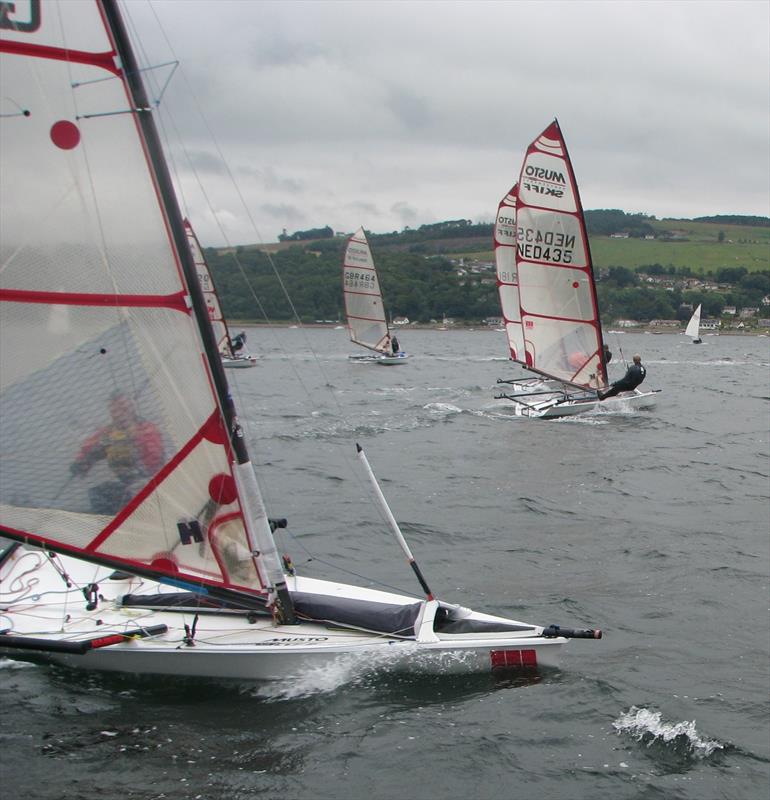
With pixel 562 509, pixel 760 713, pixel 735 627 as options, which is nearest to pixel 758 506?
pixel 562 509

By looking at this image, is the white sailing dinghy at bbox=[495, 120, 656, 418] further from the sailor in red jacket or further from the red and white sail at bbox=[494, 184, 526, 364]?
the sailor in red jacket

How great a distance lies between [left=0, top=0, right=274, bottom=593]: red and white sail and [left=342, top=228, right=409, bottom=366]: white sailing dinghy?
36.9 m

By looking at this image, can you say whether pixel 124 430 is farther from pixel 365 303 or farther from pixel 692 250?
pixel 692 250

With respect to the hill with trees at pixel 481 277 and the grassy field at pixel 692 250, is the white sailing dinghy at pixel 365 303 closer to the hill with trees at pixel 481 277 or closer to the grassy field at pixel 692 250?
the hill with trees at pixel 481 277

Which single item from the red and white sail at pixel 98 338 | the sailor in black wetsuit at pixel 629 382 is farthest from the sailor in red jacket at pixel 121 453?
the sailor in black wetsuit at pixel 629 382

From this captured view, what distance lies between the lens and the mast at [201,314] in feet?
21.2

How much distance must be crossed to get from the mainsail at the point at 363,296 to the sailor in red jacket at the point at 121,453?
36962mm

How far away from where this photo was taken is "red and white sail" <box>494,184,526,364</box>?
33.6 m

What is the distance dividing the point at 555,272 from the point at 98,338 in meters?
19.8

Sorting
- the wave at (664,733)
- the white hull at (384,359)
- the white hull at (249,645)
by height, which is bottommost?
the white hull at (384,359)

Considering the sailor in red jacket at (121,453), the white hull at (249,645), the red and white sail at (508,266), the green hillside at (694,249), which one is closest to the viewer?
the sailor in red jacket at (121,453)

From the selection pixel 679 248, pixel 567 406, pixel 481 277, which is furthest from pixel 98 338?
pixel 679 248

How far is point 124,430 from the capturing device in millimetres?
7336

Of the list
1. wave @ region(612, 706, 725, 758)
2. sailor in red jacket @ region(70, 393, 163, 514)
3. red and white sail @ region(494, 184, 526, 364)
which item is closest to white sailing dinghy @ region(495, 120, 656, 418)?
red and white sail @ region(494, 184, 526, 364)
